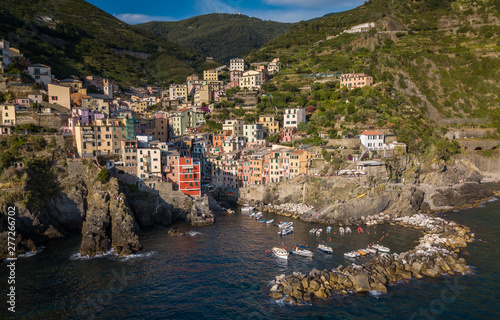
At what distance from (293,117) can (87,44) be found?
86.7m

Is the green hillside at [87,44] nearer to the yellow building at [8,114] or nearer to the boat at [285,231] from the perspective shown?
the yellow building at [8,114]

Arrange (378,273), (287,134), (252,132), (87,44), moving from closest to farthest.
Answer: (378,273), (287,134), (252,132), (87,44)

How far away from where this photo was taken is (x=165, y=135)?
72312 millimetres

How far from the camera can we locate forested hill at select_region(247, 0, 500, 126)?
260 feet

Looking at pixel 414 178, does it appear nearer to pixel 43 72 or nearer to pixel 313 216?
pixel 313 216

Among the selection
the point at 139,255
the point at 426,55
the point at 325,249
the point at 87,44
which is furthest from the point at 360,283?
the point at 87,44

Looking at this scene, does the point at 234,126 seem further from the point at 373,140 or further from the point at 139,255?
the point at 139,255

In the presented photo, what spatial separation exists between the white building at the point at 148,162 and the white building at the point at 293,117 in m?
32.7

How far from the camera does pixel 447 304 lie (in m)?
26.4

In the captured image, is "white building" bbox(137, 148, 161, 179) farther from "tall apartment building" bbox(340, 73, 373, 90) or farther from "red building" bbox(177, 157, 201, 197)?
"tall apartment building" bbox(340, 73, 373, 90)

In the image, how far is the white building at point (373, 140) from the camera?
56.1 metres

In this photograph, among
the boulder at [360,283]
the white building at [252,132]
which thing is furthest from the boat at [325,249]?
the white building at [252,132]

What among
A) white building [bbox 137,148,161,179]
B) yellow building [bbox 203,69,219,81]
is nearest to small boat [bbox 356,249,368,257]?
white building [bbox 137,148,161,179]

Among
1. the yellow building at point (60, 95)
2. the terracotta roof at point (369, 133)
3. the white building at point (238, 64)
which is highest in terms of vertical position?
the white building at point (238, 64)
